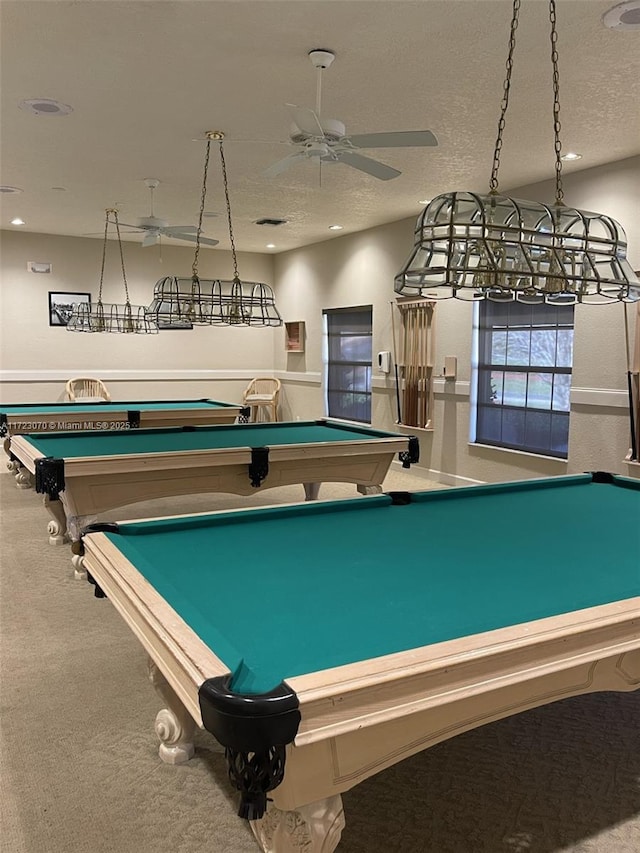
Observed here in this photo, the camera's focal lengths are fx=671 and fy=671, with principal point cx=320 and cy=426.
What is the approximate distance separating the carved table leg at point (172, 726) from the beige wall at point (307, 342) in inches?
159

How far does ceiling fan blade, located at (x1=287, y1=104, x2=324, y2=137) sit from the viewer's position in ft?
9.23

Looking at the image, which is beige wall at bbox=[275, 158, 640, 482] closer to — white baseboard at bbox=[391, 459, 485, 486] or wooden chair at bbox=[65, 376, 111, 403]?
white baseboard at bbox=[391, 459, 485, 486]

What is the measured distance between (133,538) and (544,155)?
4.22 metres

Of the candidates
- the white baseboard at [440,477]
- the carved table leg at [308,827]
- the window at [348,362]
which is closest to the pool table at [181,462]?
the white baseboard at [440,477]

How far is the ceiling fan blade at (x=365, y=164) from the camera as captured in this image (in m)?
3.27

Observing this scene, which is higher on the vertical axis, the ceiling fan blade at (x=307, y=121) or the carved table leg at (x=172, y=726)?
the ceiling fan blade at (x=307, y=121)

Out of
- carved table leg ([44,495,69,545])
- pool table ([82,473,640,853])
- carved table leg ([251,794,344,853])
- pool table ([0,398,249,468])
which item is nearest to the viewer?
pool table ([82,473,640,853])

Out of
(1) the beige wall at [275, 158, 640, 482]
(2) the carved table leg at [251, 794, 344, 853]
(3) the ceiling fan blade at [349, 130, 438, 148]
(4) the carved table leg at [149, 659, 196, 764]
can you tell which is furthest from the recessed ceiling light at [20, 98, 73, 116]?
(2) the carved table leg at [251, 794, 344, 853]

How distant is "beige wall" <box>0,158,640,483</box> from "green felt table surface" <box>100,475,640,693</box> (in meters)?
2.70

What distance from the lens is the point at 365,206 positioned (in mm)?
6691

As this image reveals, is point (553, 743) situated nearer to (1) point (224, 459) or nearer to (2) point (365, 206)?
(1) point (224, 459)

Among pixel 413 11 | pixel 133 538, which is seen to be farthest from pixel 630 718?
pixel 413 11

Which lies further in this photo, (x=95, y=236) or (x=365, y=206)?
(x=95, y=236)

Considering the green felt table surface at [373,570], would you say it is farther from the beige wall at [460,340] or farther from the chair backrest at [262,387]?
the chair backrest at [262,387]
